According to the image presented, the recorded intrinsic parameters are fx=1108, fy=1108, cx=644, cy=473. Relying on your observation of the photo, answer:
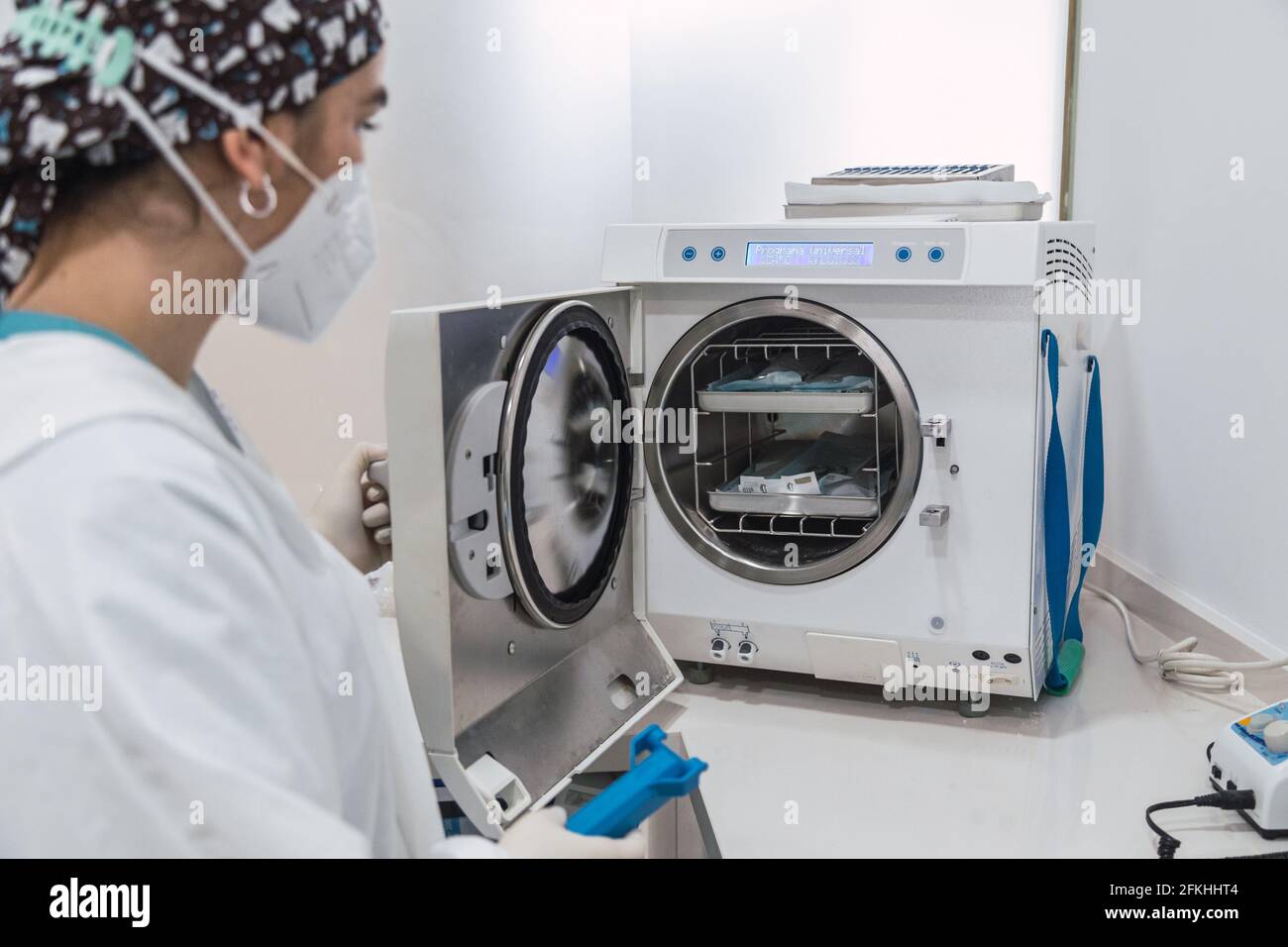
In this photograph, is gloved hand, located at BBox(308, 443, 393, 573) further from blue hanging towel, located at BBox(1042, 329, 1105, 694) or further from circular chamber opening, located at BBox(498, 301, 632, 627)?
blue hanging towel, located at BBox(1042, 329, 1105, 694)

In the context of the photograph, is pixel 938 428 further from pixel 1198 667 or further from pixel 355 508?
pixel 355 508

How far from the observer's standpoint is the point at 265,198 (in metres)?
0.75

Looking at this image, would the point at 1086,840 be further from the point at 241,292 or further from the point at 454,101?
the point at 454,101

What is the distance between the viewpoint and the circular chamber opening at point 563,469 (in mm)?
1318

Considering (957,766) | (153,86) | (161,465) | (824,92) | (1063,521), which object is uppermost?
(824,92)

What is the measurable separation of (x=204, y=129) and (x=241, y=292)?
152 millimetres

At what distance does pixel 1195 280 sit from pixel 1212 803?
929 mm

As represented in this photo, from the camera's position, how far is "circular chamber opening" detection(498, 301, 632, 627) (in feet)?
4.33

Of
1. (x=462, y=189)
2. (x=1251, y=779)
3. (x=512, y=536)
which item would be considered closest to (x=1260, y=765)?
(x=1251, y=779)
